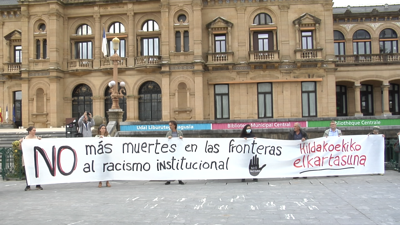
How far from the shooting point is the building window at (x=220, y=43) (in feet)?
109

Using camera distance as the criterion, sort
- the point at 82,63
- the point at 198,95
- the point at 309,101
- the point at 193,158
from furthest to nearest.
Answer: the point at 82,63 → the point at 309,101 → the point at 198,95 → the point at 193,158

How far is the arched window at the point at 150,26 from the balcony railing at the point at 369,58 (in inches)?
703

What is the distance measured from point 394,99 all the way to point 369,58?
20.0 feet

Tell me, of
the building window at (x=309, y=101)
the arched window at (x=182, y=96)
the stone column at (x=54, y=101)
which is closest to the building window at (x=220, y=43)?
the arched window at (x=182, y=96)

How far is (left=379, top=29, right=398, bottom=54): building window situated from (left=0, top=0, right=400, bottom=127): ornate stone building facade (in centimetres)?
994

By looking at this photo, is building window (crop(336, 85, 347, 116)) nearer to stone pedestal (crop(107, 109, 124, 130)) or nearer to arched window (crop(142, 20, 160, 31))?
arched window (crop(142, 20, 160, 31))

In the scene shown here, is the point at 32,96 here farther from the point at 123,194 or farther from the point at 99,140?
the point at 123,194

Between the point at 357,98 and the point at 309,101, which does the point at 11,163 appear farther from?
the point at 357,98

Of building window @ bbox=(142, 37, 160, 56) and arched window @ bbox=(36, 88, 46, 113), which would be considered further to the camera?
building window @ bbox=(142, 37, 160, 56)

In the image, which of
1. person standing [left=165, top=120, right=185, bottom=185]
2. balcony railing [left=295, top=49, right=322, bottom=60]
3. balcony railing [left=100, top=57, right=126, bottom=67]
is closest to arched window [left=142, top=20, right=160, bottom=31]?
balcony railing [left=100, top=57, right=126, bottom=67]

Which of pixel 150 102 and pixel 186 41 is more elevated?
pixel 186 41

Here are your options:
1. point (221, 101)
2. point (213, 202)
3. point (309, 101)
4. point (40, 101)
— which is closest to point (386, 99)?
point (309, 101)

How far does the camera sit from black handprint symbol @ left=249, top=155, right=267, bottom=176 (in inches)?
483

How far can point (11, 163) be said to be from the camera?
46.3 ft
